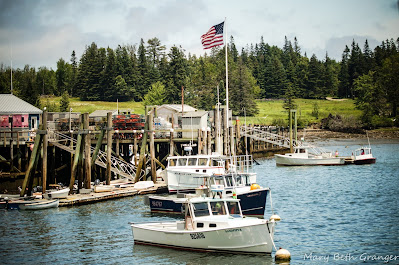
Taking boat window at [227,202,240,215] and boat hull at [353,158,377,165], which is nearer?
boat window at [227,202,240,215]

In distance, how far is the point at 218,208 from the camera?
949 inches

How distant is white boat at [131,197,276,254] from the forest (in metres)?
81.9

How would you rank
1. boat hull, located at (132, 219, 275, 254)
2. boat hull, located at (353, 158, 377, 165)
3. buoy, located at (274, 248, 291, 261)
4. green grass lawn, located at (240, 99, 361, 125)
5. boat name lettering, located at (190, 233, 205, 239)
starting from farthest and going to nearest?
1. green grass lawn, located at (240, 99, 361, 125)
2. boat hull, located at (353, 158, 377, 165)
3. boat name lettering, located at (190, 233, 205, 239)
4. boat hull, located at (132, 219, 275, 254)
5. buoy, located at (274, 248, 291, 261)

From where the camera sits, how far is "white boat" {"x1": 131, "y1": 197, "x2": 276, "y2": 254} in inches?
884

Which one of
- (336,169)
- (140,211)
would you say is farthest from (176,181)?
(336,169)

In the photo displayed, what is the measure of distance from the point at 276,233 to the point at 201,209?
19.7 feet

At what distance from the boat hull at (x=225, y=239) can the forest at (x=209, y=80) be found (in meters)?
82.3

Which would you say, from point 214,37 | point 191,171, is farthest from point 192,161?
point 214,37

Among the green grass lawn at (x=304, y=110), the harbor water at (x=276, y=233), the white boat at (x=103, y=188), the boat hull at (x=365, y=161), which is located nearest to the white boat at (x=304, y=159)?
the boat hull at (x=365, y=161)

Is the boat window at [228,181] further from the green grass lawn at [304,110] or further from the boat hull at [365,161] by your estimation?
the green grass lawn at [304,110]

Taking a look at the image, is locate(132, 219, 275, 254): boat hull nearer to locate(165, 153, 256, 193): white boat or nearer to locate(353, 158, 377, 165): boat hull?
locate(165, 153, 256, 193): white boat

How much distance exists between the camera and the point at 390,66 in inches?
5285

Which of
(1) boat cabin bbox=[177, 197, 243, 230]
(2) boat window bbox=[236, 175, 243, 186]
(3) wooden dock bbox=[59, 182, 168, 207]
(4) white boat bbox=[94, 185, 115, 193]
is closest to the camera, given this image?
(1) boat cabin bbox=[177, 197, 243, 230]

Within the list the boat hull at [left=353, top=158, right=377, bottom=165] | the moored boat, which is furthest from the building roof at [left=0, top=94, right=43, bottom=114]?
the boat hull at [left=353, top=158, right=377, bottom=165]
